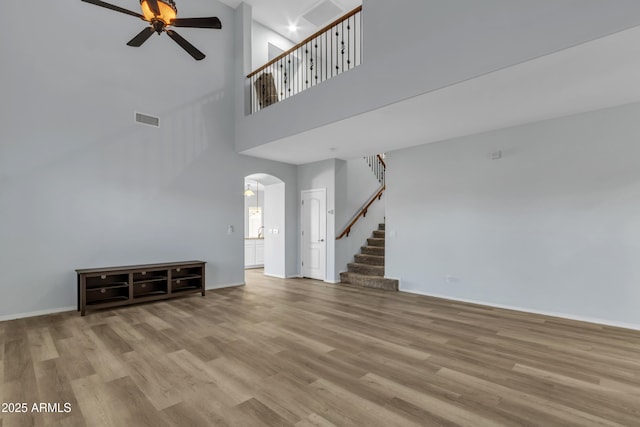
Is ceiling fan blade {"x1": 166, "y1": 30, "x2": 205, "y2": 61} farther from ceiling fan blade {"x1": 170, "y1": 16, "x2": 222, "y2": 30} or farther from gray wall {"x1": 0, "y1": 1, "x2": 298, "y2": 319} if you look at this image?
gray wall {"x1": 0, "y1": 1, "x2": 298, "y2": 319}

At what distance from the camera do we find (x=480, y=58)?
320 centimetres

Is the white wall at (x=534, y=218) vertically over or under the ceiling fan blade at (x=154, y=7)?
under

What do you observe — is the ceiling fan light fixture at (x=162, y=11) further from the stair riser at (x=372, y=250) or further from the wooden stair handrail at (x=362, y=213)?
the stair riser at (x=372, y=250)

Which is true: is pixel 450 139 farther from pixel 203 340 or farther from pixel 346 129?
pixel 203 340

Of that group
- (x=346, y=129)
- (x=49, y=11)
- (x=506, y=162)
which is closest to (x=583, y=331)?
(x=506, y=162)

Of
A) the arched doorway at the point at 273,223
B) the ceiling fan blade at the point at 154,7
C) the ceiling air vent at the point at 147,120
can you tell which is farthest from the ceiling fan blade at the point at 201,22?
the arched doorway at the point at 273,223

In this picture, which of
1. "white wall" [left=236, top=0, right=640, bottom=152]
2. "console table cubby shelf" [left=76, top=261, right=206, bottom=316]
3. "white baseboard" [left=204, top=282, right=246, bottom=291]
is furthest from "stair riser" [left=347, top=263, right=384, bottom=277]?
"white wall" [left=236, top=0, right=640, bottom=152]

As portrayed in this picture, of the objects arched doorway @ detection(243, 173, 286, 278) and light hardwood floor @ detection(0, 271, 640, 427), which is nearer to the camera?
light hardwood floor @ detection(0, 271, 640, 427)

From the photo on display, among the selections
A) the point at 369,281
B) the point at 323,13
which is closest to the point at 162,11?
the point at 323,13

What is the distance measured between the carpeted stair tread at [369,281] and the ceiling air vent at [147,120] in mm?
5002

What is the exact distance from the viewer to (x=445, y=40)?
3439 millimetres

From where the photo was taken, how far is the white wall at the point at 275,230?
784 cm

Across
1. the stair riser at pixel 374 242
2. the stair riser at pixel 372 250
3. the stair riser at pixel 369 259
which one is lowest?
the stair riser at pixel 369 259

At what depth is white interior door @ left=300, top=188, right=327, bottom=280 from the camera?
747 cm
